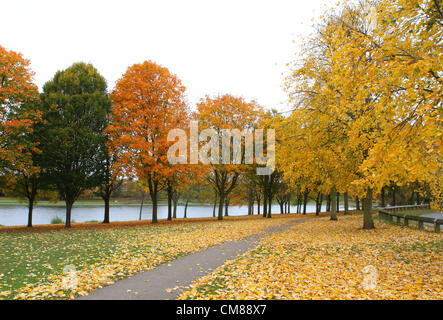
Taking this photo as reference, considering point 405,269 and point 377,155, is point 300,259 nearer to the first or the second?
point 405,269

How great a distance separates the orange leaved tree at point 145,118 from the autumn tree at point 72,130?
5.53ft

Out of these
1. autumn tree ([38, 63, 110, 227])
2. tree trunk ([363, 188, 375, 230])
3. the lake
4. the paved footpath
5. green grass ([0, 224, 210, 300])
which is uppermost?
autumn tree ([38, 63, 110, 227])

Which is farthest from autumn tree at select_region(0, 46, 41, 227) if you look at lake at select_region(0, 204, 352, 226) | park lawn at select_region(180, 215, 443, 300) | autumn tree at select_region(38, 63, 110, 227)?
lake at select_region(0, 204, 352, 226)

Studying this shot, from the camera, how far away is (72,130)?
68.0 ft

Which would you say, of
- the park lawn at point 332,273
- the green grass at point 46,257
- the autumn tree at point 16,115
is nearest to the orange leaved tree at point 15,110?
the autumn tree at point 16,115

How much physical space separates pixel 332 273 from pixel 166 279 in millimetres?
4530

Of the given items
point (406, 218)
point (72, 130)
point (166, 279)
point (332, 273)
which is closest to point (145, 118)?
point (72, 130)

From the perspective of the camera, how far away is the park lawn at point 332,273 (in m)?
5.79

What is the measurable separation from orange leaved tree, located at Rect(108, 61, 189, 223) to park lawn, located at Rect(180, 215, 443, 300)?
13.0 m

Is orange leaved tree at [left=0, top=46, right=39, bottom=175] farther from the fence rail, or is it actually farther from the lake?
the fence rail

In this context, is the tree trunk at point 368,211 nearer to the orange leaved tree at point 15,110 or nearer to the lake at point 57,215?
the orange leaved tree at point 15,110

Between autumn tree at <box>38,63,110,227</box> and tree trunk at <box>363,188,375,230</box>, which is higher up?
autumn tree at <box>38,63,110,227</box>

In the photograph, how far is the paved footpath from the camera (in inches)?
231
